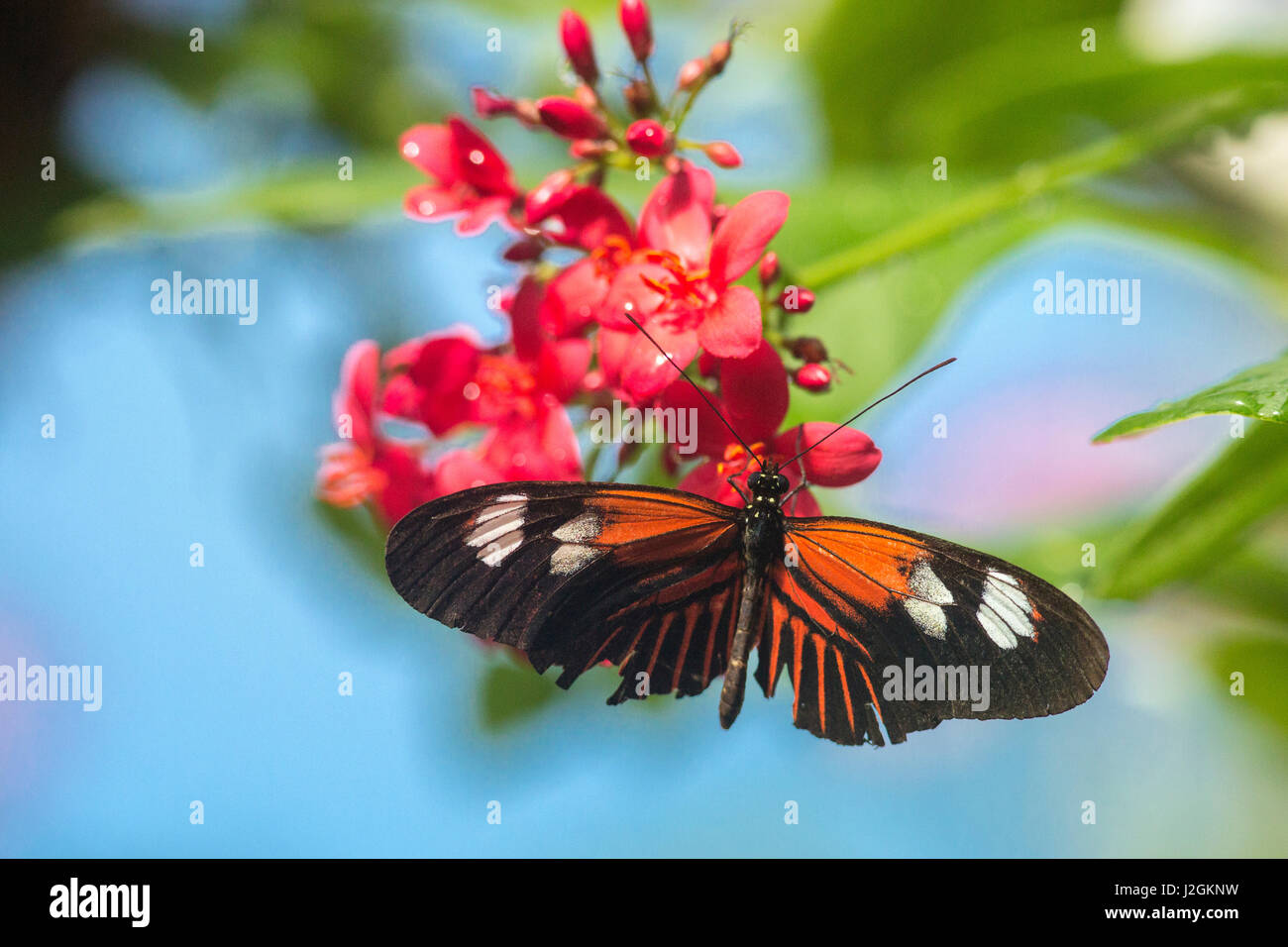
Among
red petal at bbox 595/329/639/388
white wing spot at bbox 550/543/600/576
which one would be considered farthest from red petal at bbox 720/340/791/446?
white wing spot at bbox 550/543/600/576

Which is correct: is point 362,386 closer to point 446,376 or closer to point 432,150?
point 446,376

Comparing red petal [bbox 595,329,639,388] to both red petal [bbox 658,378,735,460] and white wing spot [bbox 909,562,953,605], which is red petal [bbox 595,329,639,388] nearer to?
red petal [bbox 658,378,735,460]

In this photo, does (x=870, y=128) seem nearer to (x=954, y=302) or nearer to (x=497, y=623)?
(x=954, y=302)

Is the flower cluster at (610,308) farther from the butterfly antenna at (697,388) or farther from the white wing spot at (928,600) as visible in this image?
the white wing spot at (928,600)

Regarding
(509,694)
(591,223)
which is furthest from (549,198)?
(509,694)

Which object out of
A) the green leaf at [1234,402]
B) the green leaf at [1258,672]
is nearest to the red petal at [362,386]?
the green leaf at [1234,402]

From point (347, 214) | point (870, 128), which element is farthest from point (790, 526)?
point (870, 128)
